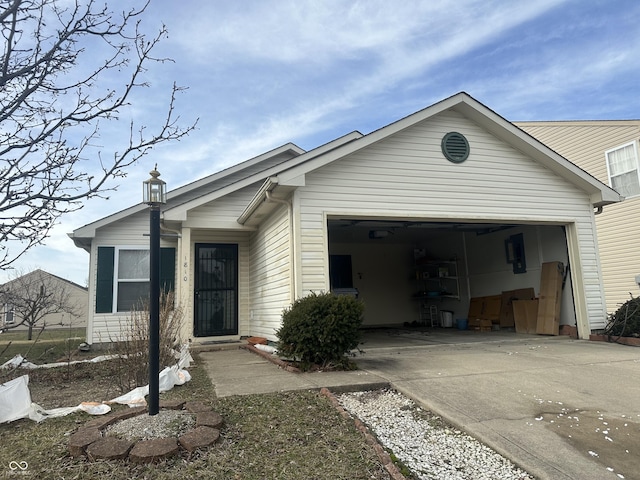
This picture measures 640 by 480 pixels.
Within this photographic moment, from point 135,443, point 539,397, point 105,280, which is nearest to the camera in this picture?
point 135,443

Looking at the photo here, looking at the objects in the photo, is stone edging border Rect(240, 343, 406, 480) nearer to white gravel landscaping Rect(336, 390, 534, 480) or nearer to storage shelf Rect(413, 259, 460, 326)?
white gravel landscaping Rect(336, 390, 534, 480)

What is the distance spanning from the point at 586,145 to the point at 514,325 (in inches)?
269

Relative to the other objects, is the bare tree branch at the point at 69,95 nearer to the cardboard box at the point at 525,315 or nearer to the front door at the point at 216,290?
the front door at the point at 216,290

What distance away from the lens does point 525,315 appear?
405 inches

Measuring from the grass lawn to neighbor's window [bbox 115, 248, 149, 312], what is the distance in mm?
5873

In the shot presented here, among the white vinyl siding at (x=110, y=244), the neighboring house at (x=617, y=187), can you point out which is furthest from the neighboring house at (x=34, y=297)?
the neighboring house at (x=617, y=187)

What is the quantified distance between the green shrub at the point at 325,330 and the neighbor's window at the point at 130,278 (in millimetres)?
→ 5888

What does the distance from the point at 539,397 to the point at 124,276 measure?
9243mm

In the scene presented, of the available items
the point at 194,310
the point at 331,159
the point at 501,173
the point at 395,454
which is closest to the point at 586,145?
the point at 501,173

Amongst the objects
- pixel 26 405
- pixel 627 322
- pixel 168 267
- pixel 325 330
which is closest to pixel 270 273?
pixel 325 330

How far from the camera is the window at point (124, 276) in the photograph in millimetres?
10141

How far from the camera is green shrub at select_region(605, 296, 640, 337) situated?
315 inches

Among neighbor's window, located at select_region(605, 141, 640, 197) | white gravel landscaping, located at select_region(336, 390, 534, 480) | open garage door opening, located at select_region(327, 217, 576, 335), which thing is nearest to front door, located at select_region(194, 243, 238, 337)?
open garage door opening, located at select_region(327, 217, 576, 335)

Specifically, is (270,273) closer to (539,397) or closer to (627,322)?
(539,397)
